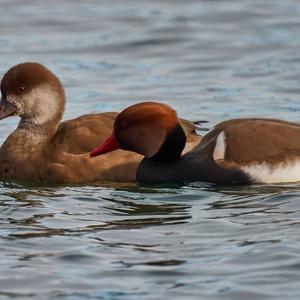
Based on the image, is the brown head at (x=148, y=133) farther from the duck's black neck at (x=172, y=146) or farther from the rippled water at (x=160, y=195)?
the rippled water at (x=160, y=195)

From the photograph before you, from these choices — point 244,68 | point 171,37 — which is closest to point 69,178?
point 244,68

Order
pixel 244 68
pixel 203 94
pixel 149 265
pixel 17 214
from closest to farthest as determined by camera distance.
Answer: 1. pixel 149 265
2. pixel 17 214
3. pixel 203 94
4. pixel 244 68

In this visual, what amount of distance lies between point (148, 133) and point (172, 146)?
246mm

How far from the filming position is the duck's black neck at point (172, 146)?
1220 cm

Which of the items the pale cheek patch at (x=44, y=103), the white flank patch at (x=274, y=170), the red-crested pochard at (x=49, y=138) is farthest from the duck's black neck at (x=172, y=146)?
the pale cheek patch at (x=44, y=103)

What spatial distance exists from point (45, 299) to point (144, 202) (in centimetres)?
295

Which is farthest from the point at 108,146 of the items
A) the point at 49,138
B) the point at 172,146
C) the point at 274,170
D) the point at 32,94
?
the point at 274,170

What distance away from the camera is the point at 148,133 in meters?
12.2

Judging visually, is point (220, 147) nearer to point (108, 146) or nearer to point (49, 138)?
point (108, 146)

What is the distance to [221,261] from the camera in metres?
9.34

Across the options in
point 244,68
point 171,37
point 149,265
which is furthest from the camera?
point 171,37

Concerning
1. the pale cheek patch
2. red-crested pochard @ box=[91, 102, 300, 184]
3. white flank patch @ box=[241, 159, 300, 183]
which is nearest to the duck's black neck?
red-crested pochard @ box=[91, 102, 300, 184]

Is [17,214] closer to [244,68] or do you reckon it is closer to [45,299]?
[45,299]

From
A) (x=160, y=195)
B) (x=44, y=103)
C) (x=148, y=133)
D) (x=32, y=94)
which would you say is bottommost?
(x=160, y=195)
